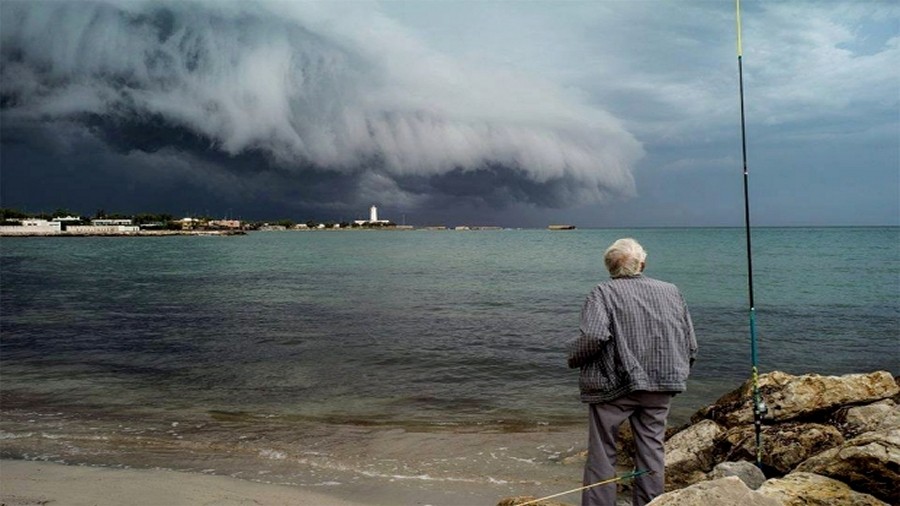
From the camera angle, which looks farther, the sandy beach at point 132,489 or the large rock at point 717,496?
the sandy beach at point 132,489

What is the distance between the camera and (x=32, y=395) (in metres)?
13.6

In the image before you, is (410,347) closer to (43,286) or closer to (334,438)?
(334,438)

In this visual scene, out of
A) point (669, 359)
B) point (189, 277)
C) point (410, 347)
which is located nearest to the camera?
point (669, 359)

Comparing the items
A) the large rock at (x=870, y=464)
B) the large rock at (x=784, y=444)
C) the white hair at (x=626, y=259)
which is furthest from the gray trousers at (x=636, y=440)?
the large rock at (x=784, y=444)

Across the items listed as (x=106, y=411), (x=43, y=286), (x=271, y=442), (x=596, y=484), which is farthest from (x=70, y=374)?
(x=43, y=286)

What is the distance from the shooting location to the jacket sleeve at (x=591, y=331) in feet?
16.7

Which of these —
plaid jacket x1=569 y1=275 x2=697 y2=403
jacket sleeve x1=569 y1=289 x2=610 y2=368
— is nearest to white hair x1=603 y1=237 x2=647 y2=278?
plaid jacket x1=569 y1=275 x2=697 y2=403

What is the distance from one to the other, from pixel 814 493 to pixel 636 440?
1.55m

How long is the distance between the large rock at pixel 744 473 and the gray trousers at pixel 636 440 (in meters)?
1.38

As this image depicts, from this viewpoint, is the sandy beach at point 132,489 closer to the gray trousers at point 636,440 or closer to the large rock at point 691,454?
the gray trousers at point 636,440

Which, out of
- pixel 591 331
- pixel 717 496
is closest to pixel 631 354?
pixel 591 331

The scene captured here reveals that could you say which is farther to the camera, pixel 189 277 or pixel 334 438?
pixel 189 277

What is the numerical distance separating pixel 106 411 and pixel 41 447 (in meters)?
2.44

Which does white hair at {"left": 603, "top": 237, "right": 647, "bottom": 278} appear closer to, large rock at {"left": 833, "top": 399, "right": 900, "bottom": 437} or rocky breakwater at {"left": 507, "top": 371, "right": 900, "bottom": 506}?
rocky breakwater at {"left": 507, "top": 371, "right": 900, "bottom": 506}
